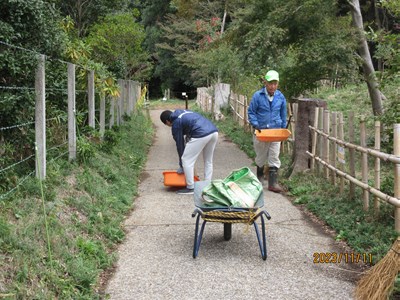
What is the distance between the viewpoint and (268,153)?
27.0ft

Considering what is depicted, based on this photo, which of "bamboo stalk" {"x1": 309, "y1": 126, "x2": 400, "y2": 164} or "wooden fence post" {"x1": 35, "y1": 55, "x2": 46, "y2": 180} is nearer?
"bamboo stalk" {"x1": 309, "y1": 126, "x2": 400, "y2": 164}

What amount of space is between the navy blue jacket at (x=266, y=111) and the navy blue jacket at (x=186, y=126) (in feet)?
3.47

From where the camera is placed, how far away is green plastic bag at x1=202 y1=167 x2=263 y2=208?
4930 mm

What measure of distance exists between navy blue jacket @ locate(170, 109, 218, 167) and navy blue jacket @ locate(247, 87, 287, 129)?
1058 millimetres

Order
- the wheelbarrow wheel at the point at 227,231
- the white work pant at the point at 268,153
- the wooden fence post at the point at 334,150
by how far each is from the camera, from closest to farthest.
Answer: the wheelbarrow wheel at the point at 227,231 → the wooden fence post at the point at 334,150 → the white work pant at the point at 268,153

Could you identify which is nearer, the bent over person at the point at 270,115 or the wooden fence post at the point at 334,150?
the wooden fence post at the point at 334,150

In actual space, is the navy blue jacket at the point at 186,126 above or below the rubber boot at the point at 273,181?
above

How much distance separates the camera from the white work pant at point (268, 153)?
8.12 meters

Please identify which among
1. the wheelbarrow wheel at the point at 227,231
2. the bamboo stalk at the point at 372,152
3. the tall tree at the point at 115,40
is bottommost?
the wheelbarrow wheel at the point at 227,231

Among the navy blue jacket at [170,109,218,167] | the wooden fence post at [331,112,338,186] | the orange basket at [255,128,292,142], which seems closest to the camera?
the navy blue jacket at [170,109,218,167]

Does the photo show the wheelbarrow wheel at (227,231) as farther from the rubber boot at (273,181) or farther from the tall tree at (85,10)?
the tall tree at (85,10)
